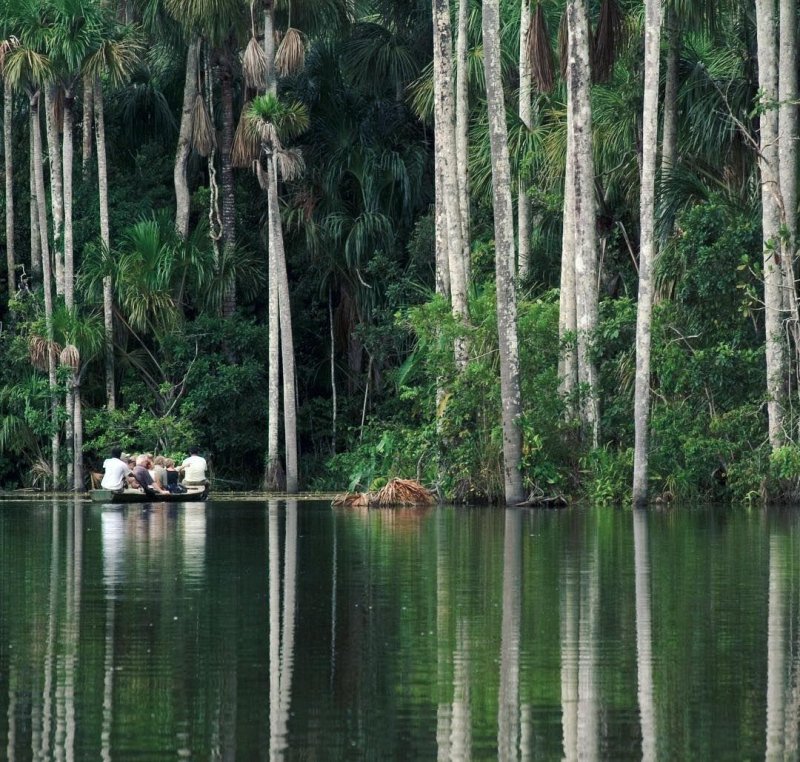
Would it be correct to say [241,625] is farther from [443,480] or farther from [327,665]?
[443,480]

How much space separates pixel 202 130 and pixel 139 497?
1264 centimetres

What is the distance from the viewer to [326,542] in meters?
19.9

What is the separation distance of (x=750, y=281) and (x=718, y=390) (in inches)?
73.7

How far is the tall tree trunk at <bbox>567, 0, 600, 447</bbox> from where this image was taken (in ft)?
101

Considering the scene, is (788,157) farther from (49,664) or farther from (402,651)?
(49,664)

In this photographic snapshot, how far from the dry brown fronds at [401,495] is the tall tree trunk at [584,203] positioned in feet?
9.79

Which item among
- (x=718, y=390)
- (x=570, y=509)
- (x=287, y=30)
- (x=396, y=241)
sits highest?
(x=287, y=30)

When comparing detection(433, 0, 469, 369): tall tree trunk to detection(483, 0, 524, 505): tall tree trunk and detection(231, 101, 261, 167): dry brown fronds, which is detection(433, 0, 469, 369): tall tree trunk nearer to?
detection(483, 0, 524, 505): tall tree trunk

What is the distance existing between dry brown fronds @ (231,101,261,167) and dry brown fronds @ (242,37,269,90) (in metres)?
0.80

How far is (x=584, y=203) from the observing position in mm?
30891

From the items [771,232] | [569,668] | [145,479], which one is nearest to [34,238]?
[145,479]

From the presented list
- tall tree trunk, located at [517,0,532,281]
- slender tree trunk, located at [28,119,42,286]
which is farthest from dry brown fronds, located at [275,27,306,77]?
slender tree trunk, located at [28,119,42,286]

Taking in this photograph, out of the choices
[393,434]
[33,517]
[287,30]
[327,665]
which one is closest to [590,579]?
[327,665]

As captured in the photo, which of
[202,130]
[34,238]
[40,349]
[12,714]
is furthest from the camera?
[34,238]
